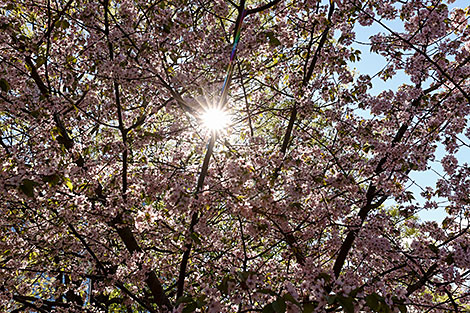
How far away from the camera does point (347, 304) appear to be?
221 cm

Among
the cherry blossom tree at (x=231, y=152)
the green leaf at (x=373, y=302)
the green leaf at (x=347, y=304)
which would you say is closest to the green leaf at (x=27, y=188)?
the cherry blossom tree at (x=231, y=152)

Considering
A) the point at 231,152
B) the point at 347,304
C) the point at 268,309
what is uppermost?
the point at 231,152

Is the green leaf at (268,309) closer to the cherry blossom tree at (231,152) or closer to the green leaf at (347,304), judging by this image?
the green leaf at (347,304)

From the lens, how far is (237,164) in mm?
4523

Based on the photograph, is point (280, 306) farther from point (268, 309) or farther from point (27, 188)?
point (27, 188)

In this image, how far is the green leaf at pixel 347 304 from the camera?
2164 millimetres

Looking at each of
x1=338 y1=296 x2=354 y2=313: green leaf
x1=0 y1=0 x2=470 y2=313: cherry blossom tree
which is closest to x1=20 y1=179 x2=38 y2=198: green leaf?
x1=0 y1=0 x2=470 y2=313: cherry blossom tree

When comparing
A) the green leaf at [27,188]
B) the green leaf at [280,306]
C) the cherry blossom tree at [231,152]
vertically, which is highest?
the cherry blossom tree at [231,152]

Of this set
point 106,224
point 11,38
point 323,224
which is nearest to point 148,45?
point 11,38

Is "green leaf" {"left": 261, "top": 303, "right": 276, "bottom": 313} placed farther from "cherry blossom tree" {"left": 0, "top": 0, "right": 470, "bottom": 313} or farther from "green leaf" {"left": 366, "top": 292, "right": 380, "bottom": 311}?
"cherry blossom tree" {"left": 0, "top": 0, "right": 470, "bottom": 313}

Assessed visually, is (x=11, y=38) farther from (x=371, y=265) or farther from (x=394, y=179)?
(x=371, y=265)

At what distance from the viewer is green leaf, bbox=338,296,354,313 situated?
2164 millimetres

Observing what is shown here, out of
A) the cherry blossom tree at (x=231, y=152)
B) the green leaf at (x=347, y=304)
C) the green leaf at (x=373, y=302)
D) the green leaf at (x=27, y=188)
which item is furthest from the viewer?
the cherry blossom tree at (x=231, y=152)

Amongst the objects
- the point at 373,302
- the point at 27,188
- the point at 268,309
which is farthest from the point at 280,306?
the point at 27,188
